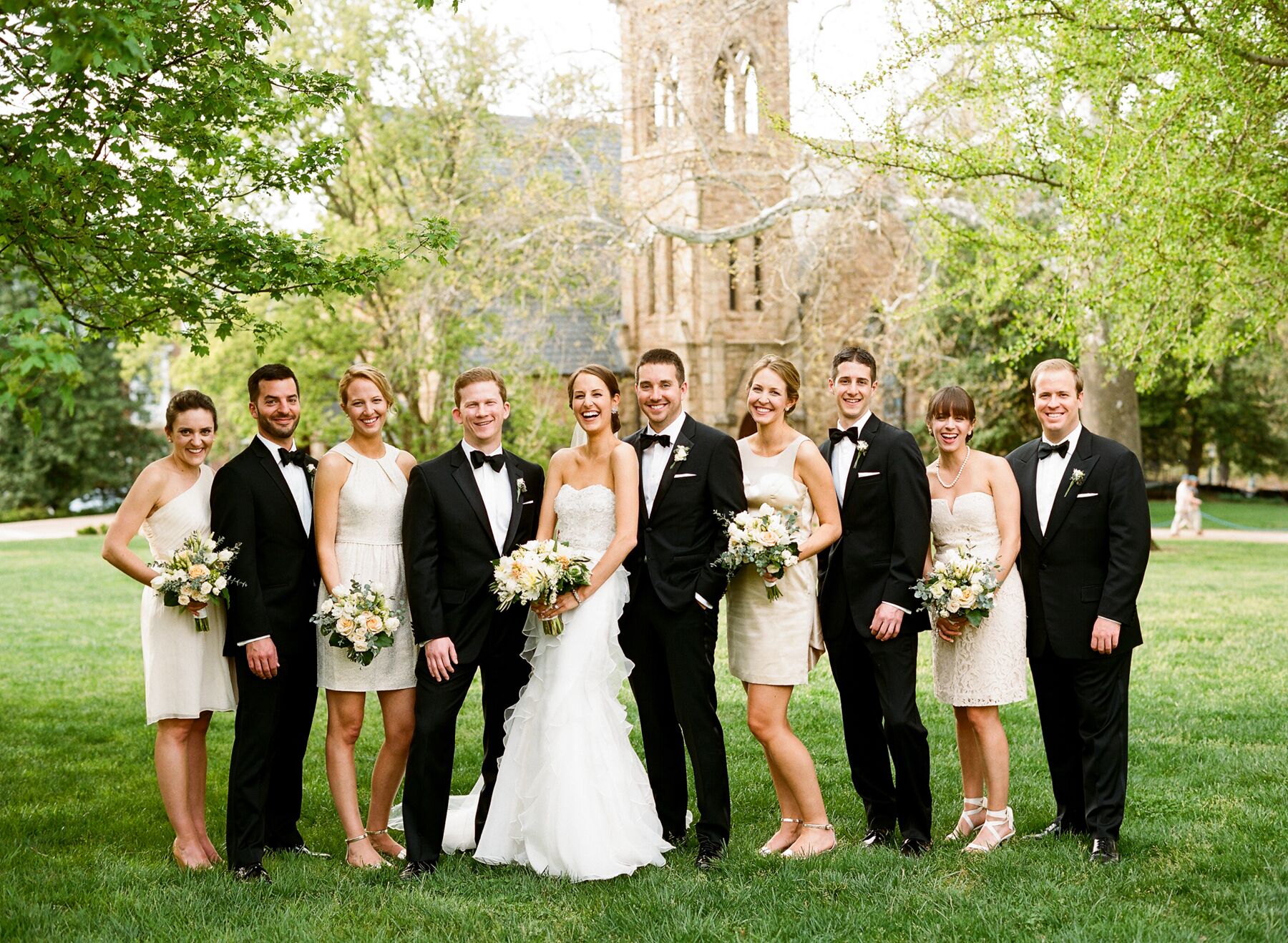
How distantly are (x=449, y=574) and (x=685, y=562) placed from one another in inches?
45.8

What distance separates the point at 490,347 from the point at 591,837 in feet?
73.2

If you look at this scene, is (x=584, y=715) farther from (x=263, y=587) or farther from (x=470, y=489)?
(x=263, y=587)

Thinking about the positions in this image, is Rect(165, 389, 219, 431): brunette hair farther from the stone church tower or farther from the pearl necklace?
the stone church tower

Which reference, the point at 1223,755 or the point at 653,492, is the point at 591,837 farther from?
the point at 1223,755

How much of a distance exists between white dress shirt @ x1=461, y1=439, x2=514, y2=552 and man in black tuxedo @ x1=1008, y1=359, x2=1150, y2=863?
2.65m

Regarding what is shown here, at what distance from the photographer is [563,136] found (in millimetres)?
22438

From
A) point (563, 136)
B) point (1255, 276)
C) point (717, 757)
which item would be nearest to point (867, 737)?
point (717, 757)

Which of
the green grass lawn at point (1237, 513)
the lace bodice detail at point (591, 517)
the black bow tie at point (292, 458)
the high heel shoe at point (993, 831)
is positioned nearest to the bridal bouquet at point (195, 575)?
the black bow tie at point (292, 458)

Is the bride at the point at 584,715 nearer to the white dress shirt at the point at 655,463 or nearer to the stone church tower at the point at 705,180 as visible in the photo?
the white dress shirt at the point at 655,463

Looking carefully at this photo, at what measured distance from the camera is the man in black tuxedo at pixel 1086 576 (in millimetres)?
5832

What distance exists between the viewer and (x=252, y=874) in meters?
5.77

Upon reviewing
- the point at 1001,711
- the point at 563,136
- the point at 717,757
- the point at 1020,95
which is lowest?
the point at 1001,711

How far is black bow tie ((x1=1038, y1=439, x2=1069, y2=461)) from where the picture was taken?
20.0ft

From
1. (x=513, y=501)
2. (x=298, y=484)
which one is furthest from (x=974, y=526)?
(x=298, y=484)
